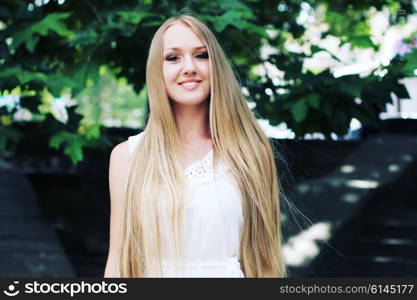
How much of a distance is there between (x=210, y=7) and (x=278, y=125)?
2.45ft

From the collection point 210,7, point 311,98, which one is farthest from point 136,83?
point 311,98

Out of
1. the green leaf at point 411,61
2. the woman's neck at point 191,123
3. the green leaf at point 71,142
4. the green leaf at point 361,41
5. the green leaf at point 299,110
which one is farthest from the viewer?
the green leaf at point 71,142

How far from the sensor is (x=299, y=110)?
9.97 feet

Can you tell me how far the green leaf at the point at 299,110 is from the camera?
9.89ft

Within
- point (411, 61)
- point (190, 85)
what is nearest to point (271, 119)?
point (411, 61)

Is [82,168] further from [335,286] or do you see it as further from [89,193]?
[335,286]

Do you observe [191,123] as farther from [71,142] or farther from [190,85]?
[71,142]

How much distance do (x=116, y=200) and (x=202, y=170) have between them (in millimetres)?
330

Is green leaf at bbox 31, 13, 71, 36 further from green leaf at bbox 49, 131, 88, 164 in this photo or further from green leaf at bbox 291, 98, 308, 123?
green leaf at bbox 291, 98, 308, 123

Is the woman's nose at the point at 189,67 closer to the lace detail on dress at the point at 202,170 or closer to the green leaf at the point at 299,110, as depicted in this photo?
the lace detail on dress at the point at 202,170

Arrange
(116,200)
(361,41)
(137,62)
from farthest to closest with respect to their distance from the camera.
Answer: (137,62)
(361,41)
(116,200)

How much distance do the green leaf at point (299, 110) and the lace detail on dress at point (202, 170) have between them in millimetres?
962

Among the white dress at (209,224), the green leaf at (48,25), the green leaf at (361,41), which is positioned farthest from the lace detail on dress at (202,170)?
the green leaf at (48,25)

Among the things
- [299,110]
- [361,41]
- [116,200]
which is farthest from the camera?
[299,110]
